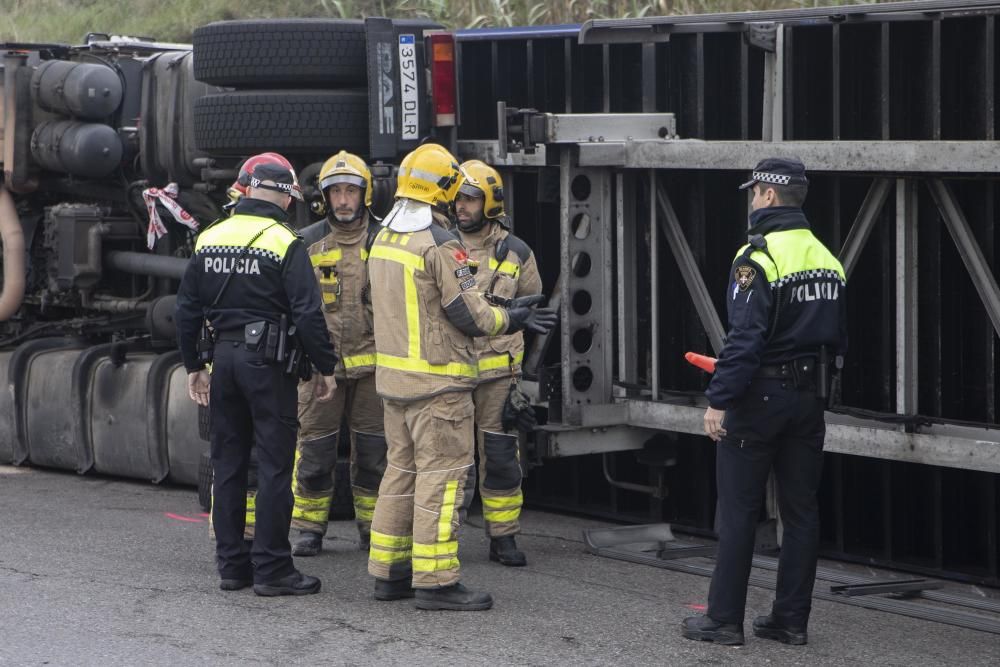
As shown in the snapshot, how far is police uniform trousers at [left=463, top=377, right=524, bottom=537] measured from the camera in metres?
7.40

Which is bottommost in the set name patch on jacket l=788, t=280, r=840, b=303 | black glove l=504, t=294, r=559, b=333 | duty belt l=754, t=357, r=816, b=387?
duty belt l=754, t=357, r=816, b=387

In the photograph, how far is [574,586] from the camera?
6898mm

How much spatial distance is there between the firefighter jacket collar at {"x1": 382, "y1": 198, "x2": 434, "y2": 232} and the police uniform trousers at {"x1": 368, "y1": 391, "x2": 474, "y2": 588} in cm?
71

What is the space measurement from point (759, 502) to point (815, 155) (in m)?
1.65

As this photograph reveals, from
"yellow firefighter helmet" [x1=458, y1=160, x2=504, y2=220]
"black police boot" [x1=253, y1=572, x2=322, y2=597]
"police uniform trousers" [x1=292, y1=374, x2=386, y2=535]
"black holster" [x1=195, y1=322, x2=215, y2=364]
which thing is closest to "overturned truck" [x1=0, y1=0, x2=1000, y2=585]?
"yellow firefighter helmet" [x1=458, y1=160, x2=504, y2=220]

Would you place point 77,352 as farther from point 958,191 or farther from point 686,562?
point 958,191

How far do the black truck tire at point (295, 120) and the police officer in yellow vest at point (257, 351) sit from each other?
4.88 feet

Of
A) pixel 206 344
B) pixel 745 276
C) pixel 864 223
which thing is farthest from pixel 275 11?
pixel 745 276

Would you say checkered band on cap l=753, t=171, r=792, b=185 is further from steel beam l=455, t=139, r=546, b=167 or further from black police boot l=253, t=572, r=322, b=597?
black police boot l=253, t=572, r=322, b=597

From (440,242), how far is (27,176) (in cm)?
503

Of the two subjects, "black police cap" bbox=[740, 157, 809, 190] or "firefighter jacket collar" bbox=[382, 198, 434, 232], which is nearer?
"black police cap" bbox=[740, 157, 809, 190]

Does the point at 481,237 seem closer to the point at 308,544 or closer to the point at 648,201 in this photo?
the point at 648,201

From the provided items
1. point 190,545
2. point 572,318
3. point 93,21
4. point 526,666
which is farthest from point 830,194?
point 93,21

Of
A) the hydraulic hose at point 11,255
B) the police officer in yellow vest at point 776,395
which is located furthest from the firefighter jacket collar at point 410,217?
the hydraulic hose at point 11,255
